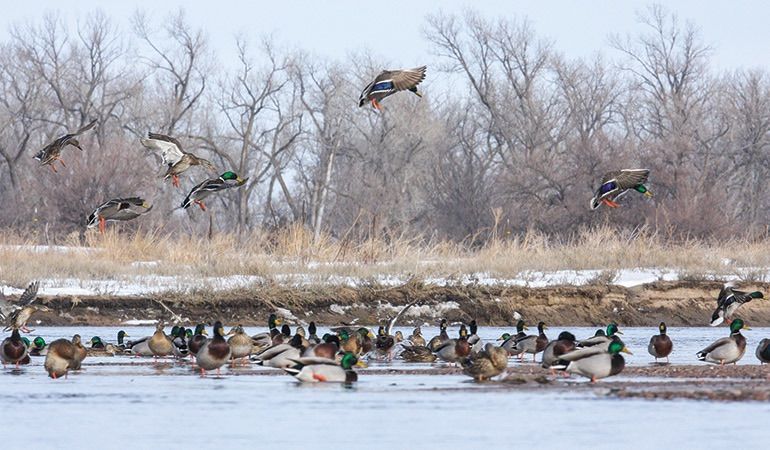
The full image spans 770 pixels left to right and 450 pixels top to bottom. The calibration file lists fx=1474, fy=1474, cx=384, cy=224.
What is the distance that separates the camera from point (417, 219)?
6669 centimetres

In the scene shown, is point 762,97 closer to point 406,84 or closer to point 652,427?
point 406,84

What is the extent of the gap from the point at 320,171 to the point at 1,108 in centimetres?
1631

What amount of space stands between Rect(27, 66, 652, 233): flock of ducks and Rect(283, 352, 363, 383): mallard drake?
4121mm

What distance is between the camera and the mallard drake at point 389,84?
751 inches

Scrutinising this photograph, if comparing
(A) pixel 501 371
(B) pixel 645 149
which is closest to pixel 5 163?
(B) pixel 645 149

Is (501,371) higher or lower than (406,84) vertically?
lower

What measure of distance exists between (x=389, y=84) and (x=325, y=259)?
41.3 ft

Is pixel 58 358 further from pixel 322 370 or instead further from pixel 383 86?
pixel 383 86

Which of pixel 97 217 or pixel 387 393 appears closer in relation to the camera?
pixel 387 393

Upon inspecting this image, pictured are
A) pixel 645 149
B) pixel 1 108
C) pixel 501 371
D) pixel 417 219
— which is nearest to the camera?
pixel 501 371

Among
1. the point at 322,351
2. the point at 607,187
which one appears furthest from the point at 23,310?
the point at 607,187

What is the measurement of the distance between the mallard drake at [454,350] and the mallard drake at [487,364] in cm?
247

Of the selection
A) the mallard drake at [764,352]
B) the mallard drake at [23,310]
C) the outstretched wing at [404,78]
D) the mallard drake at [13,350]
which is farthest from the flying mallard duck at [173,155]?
the mallard drake at [764,352]

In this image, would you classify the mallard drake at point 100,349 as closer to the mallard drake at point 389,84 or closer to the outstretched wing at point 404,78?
the mallard drake at point 389,84
